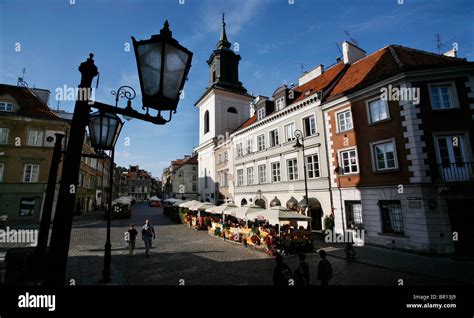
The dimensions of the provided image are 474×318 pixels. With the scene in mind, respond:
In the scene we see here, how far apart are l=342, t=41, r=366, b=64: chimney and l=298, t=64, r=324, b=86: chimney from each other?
341 cm

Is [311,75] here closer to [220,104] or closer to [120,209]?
[220,104]

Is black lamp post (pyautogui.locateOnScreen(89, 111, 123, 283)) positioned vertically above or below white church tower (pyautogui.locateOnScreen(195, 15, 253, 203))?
below

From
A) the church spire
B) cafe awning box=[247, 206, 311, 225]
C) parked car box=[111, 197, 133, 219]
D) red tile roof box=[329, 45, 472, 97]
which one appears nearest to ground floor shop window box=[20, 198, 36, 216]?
parked car box=[111, 197, 133, 219]

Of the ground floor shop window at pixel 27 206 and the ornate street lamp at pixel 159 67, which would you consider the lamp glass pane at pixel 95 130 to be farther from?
the ground floor shop window at pixel 27 206

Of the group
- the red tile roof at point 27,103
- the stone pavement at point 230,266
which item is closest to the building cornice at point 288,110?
the stone pavement at point 230,266

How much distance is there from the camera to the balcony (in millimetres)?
13945

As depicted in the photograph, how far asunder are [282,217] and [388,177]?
296 inches

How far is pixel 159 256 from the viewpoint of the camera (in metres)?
14.0

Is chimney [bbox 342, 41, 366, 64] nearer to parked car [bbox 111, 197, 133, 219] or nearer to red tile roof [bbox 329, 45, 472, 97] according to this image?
red tile roof [bbox 329, 45, 472, 97]

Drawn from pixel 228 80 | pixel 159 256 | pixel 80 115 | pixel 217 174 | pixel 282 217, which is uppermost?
pixel 228 80

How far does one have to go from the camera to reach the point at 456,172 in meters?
14.2

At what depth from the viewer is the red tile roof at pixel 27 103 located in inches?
1152

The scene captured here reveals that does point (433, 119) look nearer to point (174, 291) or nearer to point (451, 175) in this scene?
point (451, 175)

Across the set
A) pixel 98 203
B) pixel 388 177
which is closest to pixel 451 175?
pixel 388 177
